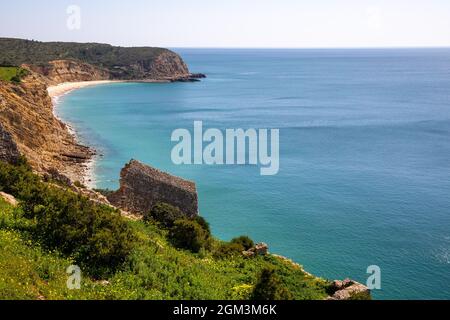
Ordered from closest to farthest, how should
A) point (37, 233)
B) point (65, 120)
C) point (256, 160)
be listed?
point (37, 233)
point (256, 160)
point (65, 120)

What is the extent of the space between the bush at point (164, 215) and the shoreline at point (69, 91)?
19.5 meters

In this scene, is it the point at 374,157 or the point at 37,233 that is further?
the point at 374,157

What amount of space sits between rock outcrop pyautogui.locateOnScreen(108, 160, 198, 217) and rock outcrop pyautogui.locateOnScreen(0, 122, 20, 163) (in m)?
6.87

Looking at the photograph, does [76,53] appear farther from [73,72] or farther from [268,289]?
[268,289]

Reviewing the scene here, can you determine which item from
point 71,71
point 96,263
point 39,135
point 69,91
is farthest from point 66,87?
point 96,263

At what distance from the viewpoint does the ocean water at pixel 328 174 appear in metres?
34.6

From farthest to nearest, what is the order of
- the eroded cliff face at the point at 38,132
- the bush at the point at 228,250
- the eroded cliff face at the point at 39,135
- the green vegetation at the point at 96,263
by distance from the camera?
1. the eroded cliff face at the point at 39,135
2. the eroded cliff face at the point at 38,132
3. the bush at the point at 228,250
4. the green vegetation at the point at 96,263

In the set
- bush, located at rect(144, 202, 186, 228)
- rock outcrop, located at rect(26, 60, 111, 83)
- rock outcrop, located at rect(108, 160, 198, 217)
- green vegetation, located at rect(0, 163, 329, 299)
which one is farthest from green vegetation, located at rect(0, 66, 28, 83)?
green vegetation, located at rect(0, 163, 329, 299)

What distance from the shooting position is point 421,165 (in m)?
56.5

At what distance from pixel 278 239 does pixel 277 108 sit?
69274mm

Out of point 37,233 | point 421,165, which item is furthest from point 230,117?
point 37,233

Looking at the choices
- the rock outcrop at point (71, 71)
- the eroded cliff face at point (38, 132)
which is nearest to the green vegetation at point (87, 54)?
the rock outcrop at point (71, 71)

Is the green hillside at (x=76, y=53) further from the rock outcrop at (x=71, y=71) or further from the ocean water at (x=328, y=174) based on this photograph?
the ocean water at (x=328, y=174)
